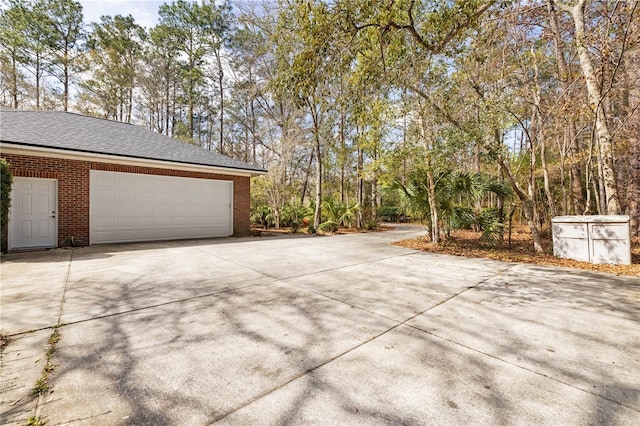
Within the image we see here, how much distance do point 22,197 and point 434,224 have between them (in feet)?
36.2

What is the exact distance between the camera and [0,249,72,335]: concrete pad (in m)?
2.68

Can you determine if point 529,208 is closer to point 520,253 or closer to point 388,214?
point 520,253

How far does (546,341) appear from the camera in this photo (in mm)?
2395

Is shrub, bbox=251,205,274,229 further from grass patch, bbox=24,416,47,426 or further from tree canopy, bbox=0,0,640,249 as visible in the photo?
grass patch, bbox=24,416,47,426

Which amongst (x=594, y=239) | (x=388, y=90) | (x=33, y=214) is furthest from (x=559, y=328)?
(x=33, y=214)

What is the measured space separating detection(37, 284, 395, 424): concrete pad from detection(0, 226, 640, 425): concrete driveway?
1cm

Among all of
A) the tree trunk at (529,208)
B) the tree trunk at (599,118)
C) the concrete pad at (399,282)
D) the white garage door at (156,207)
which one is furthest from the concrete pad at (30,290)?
the tree trunk at (599,118)

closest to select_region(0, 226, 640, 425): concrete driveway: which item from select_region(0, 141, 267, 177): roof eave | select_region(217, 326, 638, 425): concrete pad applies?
select_region(217, 326, 638, 425): concrete pad

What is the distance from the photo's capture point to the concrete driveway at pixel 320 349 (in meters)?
1.58

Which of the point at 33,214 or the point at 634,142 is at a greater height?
the point at 634,142

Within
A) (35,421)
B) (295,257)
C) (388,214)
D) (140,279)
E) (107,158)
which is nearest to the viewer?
(35,421)

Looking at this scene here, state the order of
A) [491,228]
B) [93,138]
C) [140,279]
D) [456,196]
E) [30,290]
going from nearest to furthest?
[30,290], [140,279], [491,228], [456,196], [93,138]

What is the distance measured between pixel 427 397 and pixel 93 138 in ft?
35.7

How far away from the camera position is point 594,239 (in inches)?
219
